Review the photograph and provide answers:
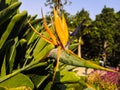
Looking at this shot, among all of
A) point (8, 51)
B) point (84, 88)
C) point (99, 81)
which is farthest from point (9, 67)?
point (99, 81)

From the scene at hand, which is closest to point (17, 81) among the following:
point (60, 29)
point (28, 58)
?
point (28, 58)

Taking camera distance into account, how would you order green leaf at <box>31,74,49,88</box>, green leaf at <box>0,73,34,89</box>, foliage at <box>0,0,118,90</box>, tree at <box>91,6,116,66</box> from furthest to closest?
tree at <box>91,6,116,66</box>, green leaf at <box>31,74,49,88</box>, green leaf at <box>0,73,34,89</box>, foliage at <box>0,0,118,90</box>

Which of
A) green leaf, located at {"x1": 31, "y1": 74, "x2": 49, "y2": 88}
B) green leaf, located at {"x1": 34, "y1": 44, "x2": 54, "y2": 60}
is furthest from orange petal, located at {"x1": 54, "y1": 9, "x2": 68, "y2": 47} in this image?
green leaf, located at {"x1": 31, "y1": 74, "x2": 49, "y2": 88}

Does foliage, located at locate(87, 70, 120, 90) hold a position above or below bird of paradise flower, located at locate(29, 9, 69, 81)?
below

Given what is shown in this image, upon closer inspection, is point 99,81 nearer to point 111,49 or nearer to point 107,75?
point 107,75

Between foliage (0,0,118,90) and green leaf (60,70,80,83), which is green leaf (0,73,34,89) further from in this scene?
green leaf (60,70,80,83)

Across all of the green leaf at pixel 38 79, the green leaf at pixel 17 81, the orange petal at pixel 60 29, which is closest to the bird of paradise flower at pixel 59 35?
the orange petal at pixel 60 29

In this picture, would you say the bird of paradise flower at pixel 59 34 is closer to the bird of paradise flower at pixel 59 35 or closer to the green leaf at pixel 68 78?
the bird of paradise flower at pixel 59 35

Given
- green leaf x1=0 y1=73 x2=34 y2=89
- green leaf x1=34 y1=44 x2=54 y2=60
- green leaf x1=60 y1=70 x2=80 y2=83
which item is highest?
green leaf x1=34 y1=44 x2=54 y2=60

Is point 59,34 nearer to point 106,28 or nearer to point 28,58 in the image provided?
point 28,58
